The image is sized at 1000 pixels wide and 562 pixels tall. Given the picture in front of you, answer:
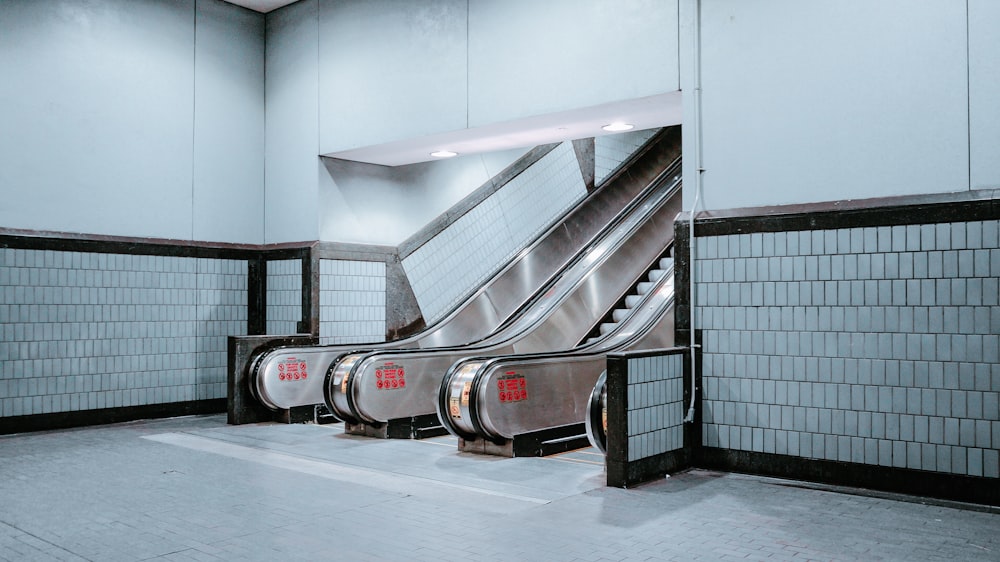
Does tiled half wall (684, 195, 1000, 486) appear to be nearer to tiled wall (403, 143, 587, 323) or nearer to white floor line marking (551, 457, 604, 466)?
white floor line marking (551, 457, 604, 466)

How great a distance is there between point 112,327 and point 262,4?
12.7ft

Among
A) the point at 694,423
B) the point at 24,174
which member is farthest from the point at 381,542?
the point at 24,174

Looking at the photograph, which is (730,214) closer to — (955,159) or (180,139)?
(955,159)

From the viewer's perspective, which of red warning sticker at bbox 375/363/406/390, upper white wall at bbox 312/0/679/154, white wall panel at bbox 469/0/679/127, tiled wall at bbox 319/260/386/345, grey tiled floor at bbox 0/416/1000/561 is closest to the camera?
grey tiled floor at bbox 0/416/1000/561

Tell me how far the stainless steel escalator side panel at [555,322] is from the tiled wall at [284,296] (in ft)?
5.60

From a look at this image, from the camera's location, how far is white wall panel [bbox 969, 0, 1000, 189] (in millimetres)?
4691

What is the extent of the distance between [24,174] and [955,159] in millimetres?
7525

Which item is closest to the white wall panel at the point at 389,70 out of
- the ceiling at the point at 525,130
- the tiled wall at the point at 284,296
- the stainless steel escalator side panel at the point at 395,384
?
the ceiling at the point at 525,130

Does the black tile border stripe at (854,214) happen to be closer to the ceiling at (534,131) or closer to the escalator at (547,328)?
the ceiling at (534,131)

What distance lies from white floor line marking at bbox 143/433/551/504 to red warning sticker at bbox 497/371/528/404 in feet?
3.84

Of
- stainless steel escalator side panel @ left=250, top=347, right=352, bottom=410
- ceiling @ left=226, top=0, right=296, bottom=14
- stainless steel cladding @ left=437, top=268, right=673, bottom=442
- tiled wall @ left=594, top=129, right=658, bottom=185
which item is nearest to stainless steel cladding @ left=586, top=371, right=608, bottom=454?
stainless steel cladding @ left=437, top=268, right=673, bottom=442

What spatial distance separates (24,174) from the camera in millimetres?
7340

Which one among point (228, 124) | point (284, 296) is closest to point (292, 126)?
point (228, 124)

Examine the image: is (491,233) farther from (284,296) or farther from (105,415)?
(105,415)
